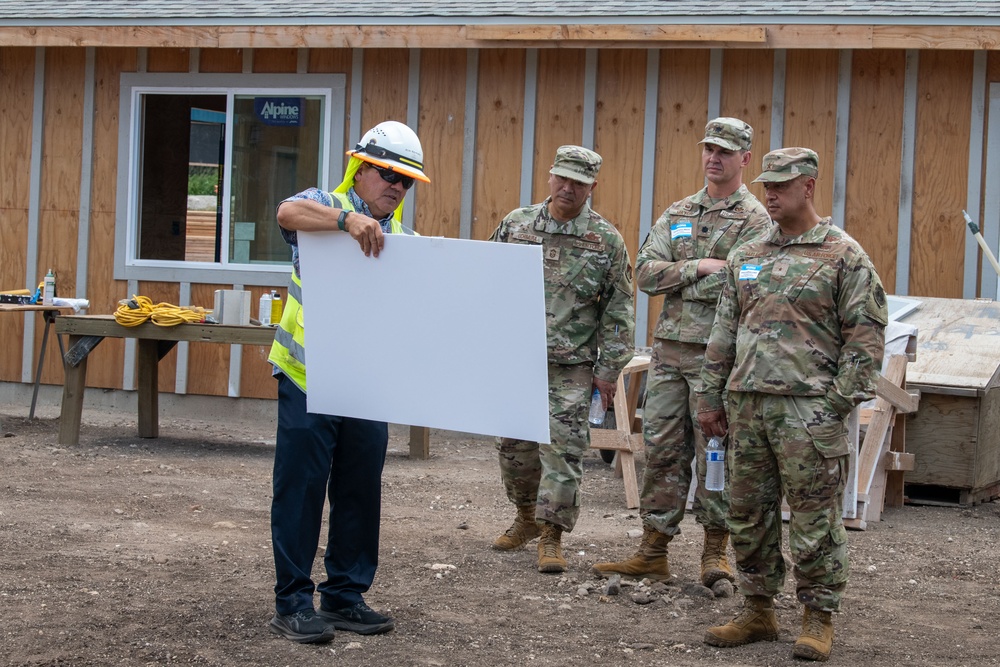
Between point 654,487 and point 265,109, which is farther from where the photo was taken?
point 265,109

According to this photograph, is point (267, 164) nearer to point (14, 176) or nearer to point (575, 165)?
point (14, 176)

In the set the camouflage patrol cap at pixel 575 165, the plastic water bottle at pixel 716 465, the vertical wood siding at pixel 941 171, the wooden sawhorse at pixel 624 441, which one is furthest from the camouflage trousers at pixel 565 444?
the vertical wood siding at pixel 941 171

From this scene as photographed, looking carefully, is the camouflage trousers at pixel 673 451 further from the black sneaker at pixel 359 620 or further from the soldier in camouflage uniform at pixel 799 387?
the black sneaker at pixel 359 620

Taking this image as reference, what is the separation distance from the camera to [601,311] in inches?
230

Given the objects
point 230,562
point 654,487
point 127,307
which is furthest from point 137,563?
point 127,307

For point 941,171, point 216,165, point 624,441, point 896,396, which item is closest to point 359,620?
point 624,441

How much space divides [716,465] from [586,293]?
109 centimetres

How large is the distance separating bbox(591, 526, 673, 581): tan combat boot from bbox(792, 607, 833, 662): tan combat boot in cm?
110

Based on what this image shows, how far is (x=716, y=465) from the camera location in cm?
Answer: 512

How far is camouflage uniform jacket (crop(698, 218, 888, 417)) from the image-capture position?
437cm

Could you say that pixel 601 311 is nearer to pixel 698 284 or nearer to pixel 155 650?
pixel 698 284

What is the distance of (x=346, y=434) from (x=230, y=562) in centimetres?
140

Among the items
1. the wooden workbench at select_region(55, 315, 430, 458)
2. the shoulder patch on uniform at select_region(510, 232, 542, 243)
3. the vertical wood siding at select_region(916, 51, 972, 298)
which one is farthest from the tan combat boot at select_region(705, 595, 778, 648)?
the vertical wood siding at select_region(916, 51, 972, 298)

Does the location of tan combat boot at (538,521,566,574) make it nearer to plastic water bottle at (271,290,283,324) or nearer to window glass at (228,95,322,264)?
plastic water bottle at (271,290,283,324)
